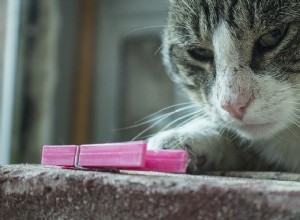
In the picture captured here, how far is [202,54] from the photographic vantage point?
3.55ft

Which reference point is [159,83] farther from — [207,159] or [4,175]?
[4,175]

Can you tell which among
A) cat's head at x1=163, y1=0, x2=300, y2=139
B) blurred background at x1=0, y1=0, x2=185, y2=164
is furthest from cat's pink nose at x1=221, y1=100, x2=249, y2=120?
blurred background at x1=0, y1=0, x2=185, y2=164

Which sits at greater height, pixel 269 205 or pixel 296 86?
pixel 296 86

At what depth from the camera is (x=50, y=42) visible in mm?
2514

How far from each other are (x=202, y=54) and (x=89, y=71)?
183 centimetres

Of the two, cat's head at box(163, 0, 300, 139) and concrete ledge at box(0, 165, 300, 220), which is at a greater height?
cat's head at box(163, 0, 300, 139)

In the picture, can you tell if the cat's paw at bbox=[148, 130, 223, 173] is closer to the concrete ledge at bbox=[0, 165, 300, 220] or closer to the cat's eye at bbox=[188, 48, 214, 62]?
the cat's eye at bbox=[188, 48, 214, 62]

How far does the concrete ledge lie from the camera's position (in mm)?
584

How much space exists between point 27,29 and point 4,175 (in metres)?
1.72

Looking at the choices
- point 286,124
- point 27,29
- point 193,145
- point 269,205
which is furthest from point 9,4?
point 269,205

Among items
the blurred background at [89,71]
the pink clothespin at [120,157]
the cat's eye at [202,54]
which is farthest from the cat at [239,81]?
the blurred background at [89,71]

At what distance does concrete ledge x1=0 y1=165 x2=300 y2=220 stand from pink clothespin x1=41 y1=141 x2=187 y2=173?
0.08 feet

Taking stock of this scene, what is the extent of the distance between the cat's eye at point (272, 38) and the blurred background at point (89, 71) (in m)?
1.55

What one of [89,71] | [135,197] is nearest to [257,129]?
[135,197]
